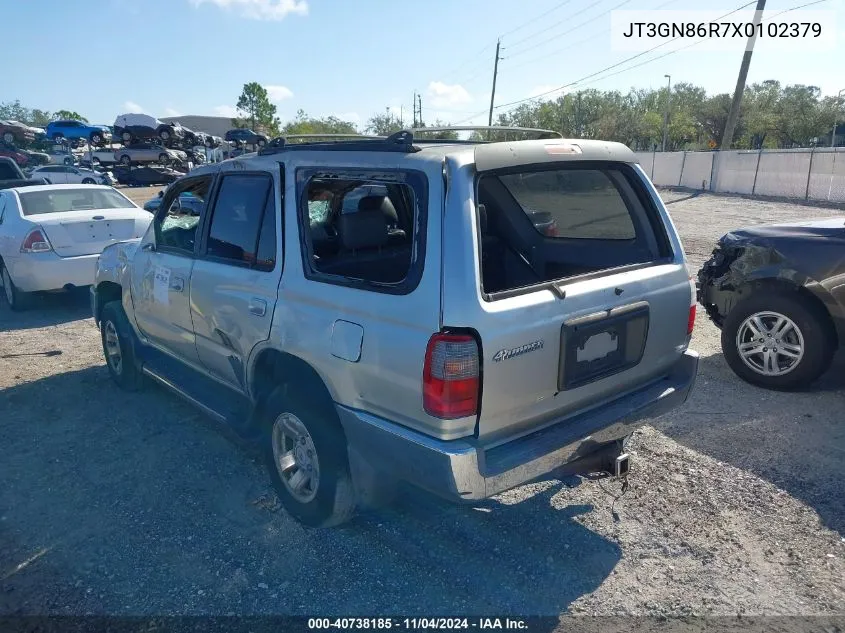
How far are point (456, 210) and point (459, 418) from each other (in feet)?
2.74

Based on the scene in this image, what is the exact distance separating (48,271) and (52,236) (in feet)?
1.41

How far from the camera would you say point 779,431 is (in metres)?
4.44

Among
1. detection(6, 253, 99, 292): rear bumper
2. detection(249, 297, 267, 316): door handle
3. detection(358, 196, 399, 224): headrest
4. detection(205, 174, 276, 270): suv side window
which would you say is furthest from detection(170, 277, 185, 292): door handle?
detection(6, 253, 99, 292): rear bumper

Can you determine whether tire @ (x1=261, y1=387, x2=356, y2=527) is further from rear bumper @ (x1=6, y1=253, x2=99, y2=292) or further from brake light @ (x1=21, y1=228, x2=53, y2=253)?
brake light @ (x1=21, y1=228, x2=53, y2=253)

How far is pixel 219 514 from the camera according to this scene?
3611 millimetres

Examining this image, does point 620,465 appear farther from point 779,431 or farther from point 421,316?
point 779,431

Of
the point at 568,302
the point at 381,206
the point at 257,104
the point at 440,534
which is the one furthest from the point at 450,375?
the point at 257,104

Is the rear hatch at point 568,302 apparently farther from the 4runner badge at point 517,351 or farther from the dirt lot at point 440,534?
the dirt lot at point 440,534

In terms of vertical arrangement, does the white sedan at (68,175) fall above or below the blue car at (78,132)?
below

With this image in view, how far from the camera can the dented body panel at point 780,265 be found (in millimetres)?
4844

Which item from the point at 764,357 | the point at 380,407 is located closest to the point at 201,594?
the point at 380,407

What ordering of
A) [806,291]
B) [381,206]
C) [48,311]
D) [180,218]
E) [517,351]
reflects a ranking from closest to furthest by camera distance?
[517,351] < [381,206] < [180,218] < [806,291] < [48,311]

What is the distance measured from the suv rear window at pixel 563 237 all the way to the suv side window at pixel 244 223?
3.90ft

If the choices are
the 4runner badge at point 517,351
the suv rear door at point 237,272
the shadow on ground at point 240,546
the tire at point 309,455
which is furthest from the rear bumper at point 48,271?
the 4runner badge at point 517,351
